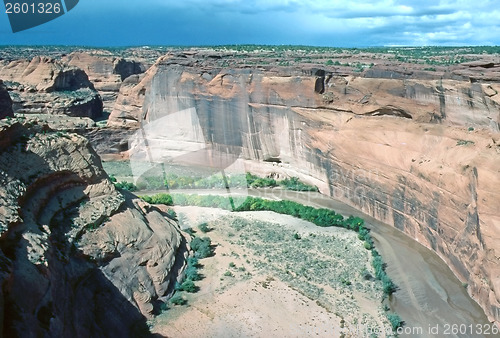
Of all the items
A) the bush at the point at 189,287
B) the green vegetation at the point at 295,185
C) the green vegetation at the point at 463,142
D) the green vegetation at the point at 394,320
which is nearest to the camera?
the green vegetation at the point at 394,320

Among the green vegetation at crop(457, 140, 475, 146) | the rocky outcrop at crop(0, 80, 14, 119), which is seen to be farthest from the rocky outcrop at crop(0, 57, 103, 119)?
the green vegetation at crop(457, 140, 475, 146)

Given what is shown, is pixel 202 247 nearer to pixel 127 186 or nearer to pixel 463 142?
pixel 127 186

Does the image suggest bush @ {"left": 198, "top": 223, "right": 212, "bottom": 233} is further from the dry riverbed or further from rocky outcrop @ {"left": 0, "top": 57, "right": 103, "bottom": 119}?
rocky outcrop @ {"left": 0, "top": 57, "right": 103, "bottom": 119}

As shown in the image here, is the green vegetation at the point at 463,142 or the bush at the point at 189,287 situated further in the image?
the green vegetation at the point at 463,142

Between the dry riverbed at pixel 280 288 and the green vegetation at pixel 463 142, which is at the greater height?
the green vegetation at pixel 463 142

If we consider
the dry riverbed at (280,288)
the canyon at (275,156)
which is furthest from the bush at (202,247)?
the canyon at (275,156)

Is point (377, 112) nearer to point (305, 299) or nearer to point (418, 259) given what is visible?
point (418, 259)

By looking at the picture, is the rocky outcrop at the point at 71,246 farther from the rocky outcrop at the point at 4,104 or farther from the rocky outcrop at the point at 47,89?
the rocky outcrop at the point at 47,89

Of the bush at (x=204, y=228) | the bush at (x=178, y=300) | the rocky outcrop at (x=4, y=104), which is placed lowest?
the bush at (x=178, y=300)

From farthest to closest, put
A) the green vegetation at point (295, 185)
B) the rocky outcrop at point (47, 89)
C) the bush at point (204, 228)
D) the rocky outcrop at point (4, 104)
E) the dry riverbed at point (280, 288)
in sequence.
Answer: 1. the rocky outcrop at point (47, 89)
2. the rocky outcrop at point (4, 104)
3. the green vegetation at point (295, 185)
4. the bush at point (204, 228)
5. the dry riverbed at point (280, 288)
